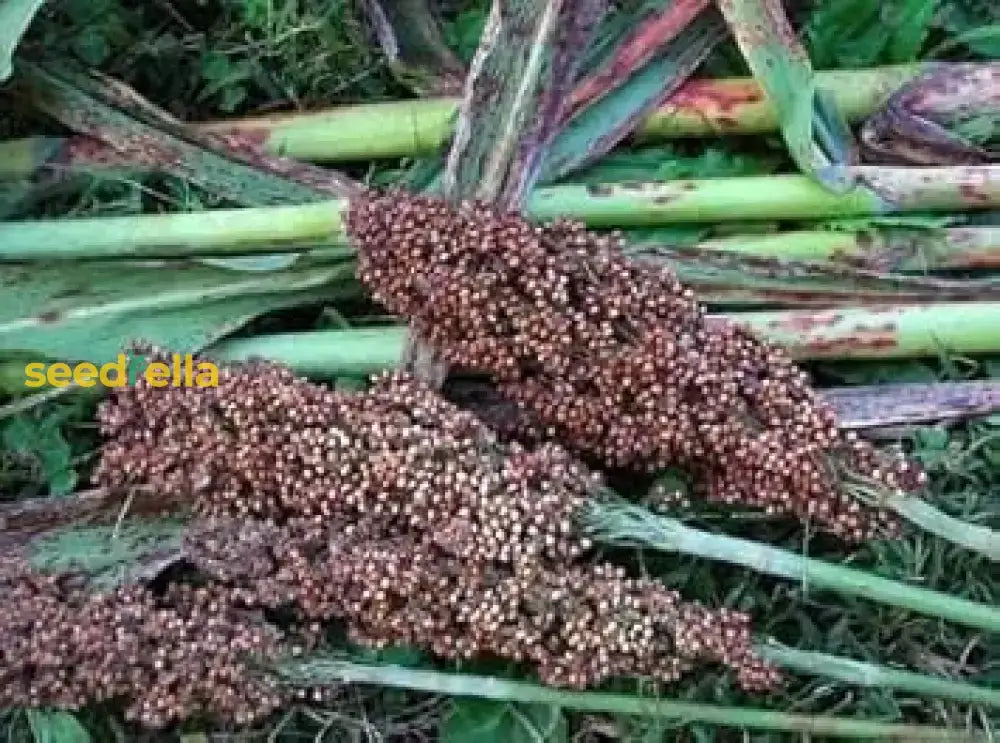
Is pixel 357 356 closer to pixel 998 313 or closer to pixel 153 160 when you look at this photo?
pixel 153 160

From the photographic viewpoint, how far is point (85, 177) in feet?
8.35

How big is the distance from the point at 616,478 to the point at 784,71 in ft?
1.62

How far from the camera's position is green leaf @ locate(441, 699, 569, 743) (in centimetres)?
229

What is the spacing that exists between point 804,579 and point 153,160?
90 cm

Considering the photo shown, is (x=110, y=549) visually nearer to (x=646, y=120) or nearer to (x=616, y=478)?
(x=616, y=478)

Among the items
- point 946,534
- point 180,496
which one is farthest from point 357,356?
point 946,534

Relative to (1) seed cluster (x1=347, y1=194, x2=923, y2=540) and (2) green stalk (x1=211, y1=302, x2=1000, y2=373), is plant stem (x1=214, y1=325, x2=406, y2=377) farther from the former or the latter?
(1) seed cluster (x1=347, y1=194, x2=923, y2=540)

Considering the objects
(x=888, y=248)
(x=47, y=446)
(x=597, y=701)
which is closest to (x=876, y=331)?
(x=888, y=248)

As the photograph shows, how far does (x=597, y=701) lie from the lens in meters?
2.23

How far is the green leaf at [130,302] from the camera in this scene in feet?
7.97

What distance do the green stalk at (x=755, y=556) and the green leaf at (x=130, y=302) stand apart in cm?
44

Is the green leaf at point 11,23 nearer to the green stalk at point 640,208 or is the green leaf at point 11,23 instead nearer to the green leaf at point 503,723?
the green stalk at point 640,208

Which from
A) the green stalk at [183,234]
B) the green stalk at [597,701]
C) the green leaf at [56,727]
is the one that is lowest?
the green leaf at [56,727]

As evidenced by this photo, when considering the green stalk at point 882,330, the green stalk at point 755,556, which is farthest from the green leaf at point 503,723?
the green stalk at point 882,330
